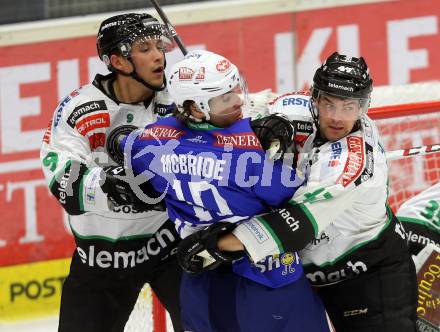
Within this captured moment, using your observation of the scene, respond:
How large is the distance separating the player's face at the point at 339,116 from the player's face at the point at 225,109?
247 mm

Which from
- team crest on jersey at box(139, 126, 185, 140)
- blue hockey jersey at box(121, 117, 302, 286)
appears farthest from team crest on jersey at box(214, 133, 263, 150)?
team crest on jersey at box(139, 126, 185, 140)

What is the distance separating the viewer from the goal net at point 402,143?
12.5 ft

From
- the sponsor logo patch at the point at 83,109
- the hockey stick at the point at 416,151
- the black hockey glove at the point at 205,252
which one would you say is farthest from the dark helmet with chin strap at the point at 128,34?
the hockey stick at the point at 416,151

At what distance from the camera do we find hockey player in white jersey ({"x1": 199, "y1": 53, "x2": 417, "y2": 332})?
2.69 metres

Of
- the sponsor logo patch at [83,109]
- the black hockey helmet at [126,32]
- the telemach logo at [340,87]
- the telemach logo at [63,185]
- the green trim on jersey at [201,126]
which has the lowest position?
the telemach logo at [63,185]

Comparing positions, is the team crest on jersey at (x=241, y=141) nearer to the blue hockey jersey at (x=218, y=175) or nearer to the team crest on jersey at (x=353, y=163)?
the blue hockey jersey at (x=218, y=175)

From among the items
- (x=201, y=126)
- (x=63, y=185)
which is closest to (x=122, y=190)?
(x=63, y=185)

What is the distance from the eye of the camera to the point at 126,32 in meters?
3.32

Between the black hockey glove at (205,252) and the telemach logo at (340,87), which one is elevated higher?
the telemach logo at (340,87)

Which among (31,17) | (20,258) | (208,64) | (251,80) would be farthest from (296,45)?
(208,64)

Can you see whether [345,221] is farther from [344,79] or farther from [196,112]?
[196,112]

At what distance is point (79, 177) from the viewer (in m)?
3.15

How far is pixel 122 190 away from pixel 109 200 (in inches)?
5.6

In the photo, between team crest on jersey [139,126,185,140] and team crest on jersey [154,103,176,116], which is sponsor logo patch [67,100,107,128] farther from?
team crest on jersey [139,126,185,140]
